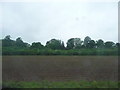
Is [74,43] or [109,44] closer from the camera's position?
[109,44]

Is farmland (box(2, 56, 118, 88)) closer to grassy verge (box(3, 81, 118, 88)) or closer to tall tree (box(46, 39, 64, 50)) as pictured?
grassy verge (box(3, 81, 118, 88))

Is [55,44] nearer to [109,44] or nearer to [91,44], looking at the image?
[91,44]

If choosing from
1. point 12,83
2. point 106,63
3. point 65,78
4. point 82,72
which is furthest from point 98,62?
point 12,83

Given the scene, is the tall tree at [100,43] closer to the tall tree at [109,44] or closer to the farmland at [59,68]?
the tall tree at [109,44]

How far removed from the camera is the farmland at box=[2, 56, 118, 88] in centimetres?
315

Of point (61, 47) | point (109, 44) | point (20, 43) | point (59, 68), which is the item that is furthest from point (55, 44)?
point (109, 44)

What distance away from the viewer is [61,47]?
137 inches

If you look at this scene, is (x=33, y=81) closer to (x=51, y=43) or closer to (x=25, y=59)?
(x=25, y=59)

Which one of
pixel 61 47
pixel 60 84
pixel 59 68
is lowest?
pixel 60 84

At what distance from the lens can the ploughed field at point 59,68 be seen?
10.3ft

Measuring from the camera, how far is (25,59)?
3.48 metres

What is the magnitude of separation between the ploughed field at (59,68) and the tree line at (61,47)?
11cm

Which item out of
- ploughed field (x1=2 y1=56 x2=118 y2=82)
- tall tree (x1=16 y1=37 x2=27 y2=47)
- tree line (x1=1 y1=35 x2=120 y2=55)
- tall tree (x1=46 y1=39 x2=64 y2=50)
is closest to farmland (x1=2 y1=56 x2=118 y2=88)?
ploughed field (x1=2 y1=56 x2=118 y2=82)

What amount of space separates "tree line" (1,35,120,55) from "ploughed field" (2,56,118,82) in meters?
0.11
